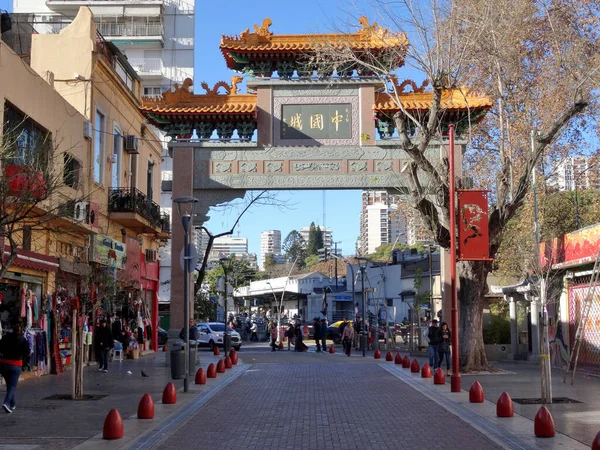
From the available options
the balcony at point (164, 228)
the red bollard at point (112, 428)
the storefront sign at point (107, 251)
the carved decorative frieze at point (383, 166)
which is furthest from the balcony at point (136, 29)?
the red bollard at point (112, 428)

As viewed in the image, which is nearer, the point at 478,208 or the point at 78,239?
the point at 478,208

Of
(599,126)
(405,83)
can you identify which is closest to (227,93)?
(405,83)

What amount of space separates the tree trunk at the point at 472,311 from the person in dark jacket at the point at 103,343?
35.8ft

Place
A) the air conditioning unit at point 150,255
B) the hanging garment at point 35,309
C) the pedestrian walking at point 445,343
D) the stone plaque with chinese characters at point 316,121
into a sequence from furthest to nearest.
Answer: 1. the air conditioning unit at point 150,255
2. the stone plaque with chinese characters at point 316,121
3. the pedestrian walking at point 445,343
4. the hanging garment at point 35,309

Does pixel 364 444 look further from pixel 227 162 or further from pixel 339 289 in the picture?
pixel 339 289

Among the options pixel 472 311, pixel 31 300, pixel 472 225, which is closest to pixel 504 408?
pixel 472 225

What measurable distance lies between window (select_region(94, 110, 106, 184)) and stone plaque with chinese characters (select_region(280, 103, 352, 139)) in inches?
257

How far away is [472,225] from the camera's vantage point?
2016 centimetres

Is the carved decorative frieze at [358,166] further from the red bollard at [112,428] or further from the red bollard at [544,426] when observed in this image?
the red bollard at [112,428]

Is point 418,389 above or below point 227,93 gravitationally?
below

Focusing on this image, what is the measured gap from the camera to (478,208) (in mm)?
20219

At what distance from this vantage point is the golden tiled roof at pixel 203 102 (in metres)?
25.8

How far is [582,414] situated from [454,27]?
483 inches

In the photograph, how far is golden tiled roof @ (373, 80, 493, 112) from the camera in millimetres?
24970
